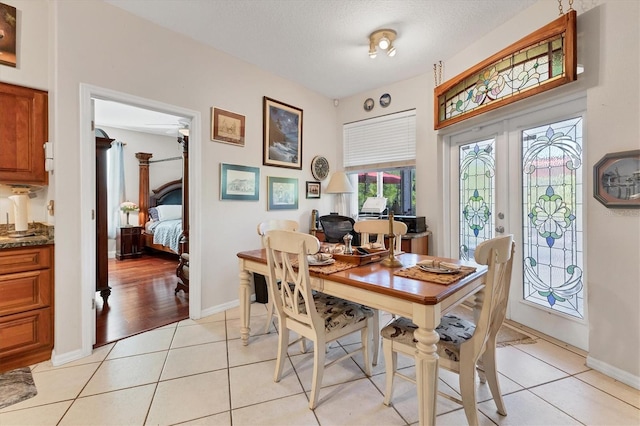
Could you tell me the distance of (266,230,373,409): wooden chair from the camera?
5.15 feet

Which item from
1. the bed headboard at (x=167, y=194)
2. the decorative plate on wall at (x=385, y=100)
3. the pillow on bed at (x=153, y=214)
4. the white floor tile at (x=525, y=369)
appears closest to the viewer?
the white floor tile at (x=525, y=369)

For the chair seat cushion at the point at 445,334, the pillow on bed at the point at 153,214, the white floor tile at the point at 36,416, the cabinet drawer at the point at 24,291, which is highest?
the pillow on bed at the point at 153,214

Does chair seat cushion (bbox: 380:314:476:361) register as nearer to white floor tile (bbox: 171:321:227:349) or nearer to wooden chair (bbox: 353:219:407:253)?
wooden chair (bbox: 353:219:407:253)

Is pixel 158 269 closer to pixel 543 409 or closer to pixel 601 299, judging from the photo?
pixel 543 409

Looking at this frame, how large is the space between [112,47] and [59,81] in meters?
0.51

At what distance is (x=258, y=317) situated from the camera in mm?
2871

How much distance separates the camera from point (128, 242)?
5625 mm

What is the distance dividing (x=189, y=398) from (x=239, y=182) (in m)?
2.09

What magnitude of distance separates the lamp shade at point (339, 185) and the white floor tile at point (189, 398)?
2.63m

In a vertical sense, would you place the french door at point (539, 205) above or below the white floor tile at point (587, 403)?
above

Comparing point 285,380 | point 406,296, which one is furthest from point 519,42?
point 285,380

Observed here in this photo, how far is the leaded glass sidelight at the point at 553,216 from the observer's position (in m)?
2.24

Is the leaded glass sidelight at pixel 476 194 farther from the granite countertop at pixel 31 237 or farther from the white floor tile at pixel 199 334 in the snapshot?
the granite countertop at pixel 31 237

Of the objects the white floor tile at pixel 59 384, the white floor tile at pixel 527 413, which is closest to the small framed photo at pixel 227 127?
the white floor tile at pixel 59 384
